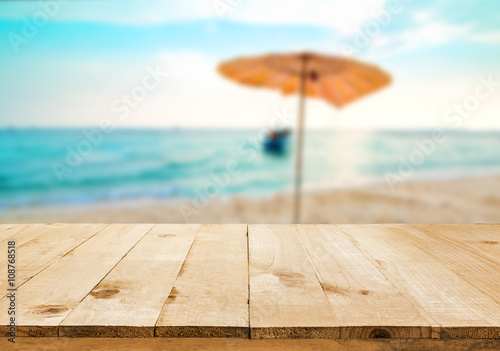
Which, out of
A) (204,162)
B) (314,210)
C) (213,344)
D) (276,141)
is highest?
(276,141)

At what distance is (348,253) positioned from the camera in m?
1.00

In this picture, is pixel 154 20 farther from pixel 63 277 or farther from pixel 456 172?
pixel 63 277

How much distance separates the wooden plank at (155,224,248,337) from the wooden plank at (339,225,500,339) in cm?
31

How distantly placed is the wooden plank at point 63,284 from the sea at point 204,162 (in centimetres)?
755

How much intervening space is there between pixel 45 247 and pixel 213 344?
0.68 m

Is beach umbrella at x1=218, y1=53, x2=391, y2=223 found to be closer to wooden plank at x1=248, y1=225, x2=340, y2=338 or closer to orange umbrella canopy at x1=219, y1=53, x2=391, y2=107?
orange umbrella canopy at x1=219, y1=53, x2=391, y2=107

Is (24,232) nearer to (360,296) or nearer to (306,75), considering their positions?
(360,296)

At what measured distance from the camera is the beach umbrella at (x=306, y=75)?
352cm

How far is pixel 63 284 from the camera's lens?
2.55ft

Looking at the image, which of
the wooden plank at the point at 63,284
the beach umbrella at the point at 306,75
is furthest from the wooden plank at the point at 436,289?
the beach umbrella at the point at 306,75

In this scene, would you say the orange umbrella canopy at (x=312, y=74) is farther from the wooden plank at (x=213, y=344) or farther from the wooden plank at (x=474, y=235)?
the wooden plank at (x=213, y=344)

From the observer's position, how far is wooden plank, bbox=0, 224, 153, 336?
0.61m

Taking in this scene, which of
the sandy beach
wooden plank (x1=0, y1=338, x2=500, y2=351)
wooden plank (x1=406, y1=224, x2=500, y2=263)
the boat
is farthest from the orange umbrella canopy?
the boat

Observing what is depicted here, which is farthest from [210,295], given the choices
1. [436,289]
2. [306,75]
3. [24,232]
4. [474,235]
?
[306,75]
